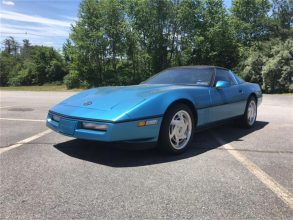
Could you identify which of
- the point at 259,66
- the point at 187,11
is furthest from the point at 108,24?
the point at 259,66

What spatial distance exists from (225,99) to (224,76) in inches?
23.8

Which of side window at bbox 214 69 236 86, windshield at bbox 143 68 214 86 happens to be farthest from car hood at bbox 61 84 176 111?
side window at bbox 214 69 236 86

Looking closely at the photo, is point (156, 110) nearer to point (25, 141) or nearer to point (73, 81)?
point (25, 141)

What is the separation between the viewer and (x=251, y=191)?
128 inches

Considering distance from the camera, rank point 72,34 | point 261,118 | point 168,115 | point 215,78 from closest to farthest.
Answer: point 168,115
point 215,78
point 261,118
point 72,34

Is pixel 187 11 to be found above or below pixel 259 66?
above

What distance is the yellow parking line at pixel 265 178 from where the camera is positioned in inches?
123

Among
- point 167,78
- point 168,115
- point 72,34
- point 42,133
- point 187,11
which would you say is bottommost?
point 42,133

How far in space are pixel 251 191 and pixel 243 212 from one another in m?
0.50

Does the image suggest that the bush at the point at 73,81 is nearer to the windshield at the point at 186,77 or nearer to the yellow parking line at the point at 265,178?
the windshield at the point at 186,77

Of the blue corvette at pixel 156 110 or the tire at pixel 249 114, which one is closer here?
the blue corvette at pixel 156 110

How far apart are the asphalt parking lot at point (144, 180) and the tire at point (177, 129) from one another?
15cm

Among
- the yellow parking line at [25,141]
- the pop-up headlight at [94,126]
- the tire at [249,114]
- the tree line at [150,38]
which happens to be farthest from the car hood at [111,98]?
the tree line at [150,38]

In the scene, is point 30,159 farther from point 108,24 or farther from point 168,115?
point 108,24
